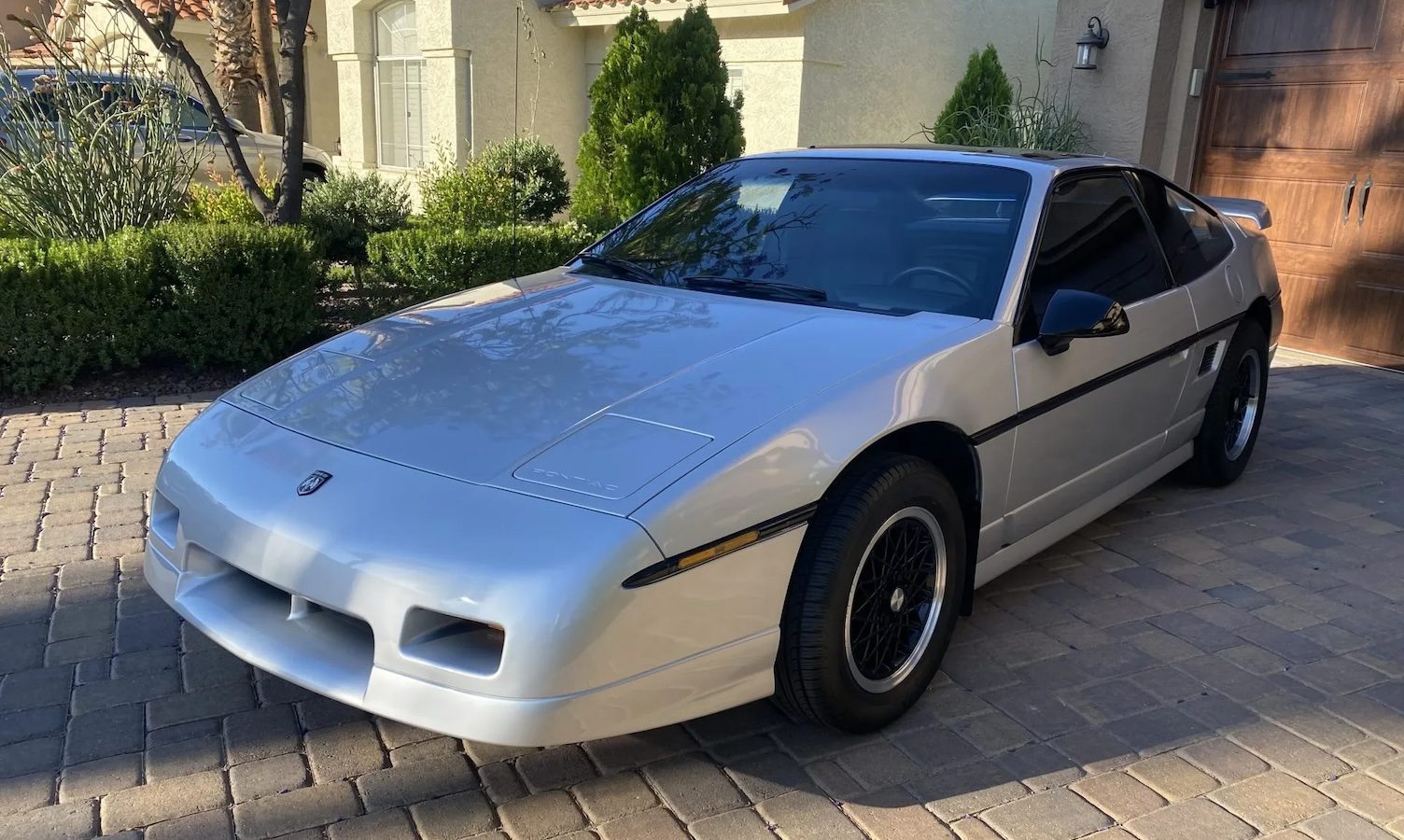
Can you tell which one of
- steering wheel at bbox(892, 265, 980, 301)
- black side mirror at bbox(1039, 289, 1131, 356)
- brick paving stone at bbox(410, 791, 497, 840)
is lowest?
brick paving stone at bbox(410, 791, 497, 840)

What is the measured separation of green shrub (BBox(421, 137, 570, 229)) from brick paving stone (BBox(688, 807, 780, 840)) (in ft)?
23.7

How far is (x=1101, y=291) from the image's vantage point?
376 cm

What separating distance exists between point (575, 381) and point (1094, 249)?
205 centimetres

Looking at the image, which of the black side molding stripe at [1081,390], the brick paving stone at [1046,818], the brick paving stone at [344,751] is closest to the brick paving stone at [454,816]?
the brick paving stone at [344,751]

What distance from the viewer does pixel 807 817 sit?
257 centimetres

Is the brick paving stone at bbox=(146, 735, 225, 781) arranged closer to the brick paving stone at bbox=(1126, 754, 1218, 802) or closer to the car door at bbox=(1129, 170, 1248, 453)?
the brick paving stone at bbox=(1126, 754, 1218, 802)

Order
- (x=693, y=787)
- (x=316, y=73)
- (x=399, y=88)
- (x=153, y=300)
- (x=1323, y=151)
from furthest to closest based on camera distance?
(x=316, y=73)
(x=399, y=88)
(x=1323, y=151)
(x=153, y=300)
(x=693, y=787)

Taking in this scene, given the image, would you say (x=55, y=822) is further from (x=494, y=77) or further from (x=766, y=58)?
(x=494, y=77)

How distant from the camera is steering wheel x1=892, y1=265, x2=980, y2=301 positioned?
3.37 metres

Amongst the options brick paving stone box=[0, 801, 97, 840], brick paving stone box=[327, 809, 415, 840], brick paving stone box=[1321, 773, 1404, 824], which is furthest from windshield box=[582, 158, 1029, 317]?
brick paving stone box=[0, 801, 97, 840]

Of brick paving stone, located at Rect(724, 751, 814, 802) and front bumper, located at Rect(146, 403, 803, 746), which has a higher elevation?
front bumper, located at Rect(146, 403, 803, 746)

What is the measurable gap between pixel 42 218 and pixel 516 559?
635cm

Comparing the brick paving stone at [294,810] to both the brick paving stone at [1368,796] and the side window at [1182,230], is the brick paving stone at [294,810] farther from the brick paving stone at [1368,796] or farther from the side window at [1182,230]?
the side window at [1182,230]

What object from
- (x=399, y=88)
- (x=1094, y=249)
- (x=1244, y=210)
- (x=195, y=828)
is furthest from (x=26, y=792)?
(x=399, y=88)
